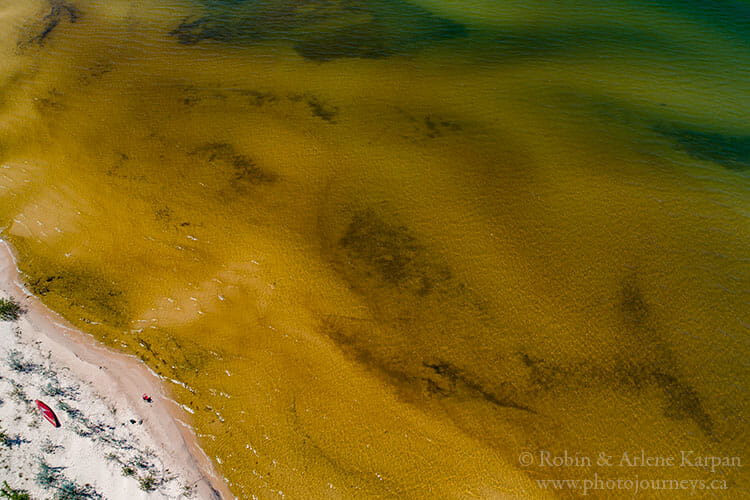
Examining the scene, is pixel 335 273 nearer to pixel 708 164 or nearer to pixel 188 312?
pixel 188 312

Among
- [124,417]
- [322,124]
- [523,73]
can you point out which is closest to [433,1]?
[523,73]

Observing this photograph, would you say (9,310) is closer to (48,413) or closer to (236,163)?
(48,413)

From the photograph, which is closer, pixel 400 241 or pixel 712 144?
pixel 400 241

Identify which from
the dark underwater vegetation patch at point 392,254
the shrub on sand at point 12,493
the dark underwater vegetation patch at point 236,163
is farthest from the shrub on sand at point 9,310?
the dark underwater vegetation patch at point 392,254

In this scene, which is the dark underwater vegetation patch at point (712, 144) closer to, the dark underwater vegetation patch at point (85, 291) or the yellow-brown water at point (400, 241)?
the yellow-brown water at point (400, 241)

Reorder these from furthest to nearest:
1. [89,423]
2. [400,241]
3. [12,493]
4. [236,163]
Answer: [236,163] < [400,241] < [89,423] < [12,493]

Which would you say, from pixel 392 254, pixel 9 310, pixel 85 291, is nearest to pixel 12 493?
pixel 9 310
